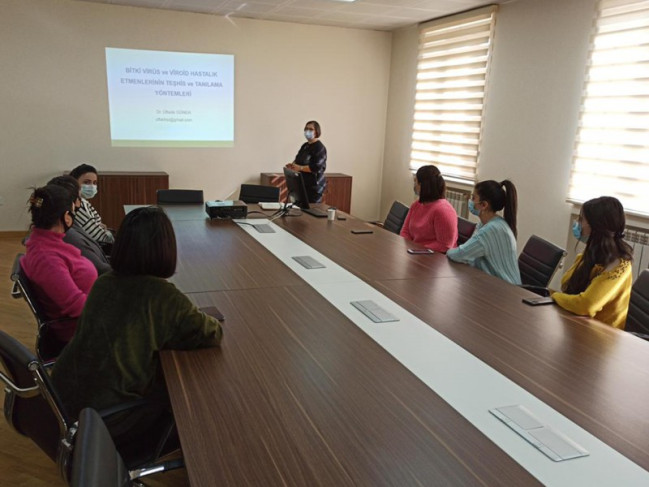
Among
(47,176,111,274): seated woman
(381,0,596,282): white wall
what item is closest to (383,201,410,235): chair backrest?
(381,0,596,282): white wall

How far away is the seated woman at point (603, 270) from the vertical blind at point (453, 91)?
353 cm

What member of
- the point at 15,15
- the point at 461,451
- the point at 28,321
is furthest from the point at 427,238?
the point at 15,15

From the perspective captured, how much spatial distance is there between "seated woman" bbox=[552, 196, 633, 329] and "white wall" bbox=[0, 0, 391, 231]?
204 inches

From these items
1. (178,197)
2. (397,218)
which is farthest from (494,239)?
(178,197)

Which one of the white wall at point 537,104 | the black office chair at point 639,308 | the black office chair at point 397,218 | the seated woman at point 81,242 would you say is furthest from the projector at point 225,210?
the white wall at point 537,104

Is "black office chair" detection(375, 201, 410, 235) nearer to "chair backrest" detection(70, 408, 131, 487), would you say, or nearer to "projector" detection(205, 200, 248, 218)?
"projector" detection(205, 200, 248, 218)

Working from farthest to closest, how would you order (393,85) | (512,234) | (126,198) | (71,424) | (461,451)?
1. (393,85)
2. (126,198)
3. (512,234)
4. (71,424)
5. (461,451)

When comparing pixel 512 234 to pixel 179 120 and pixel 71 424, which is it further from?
pixel 179 120

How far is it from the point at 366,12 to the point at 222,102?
7.01 ft

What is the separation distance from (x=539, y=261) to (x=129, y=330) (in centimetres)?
253

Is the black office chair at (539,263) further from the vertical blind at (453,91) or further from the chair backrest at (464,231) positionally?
the vertical blind at (453,91)

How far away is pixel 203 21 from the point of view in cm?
639

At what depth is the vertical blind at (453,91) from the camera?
A: 223 inches

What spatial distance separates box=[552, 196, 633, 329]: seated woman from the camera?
88.6 inches
